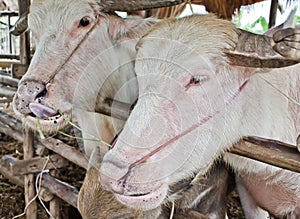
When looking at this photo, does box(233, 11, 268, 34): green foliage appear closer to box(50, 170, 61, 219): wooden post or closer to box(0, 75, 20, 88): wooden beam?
box(0, 75, 20, 88): wooden beam

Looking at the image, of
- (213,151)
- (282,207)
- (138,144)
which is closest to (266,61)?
(213,151)

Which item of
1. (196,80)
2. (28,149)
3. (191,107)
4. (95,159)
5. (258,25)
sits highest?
(196,80)

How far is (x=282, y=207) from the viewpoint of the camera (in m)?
2.45

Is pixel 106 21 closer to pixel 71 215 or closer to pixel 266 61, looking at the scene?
pixel 266 61

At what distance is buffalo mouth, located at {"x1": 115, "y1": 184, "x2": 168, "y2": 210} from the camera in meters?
1.66

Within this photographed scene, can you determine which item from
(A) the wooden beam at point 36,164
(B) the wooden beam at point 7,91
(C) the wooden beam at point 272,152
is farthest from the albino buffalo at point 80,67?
(B) the wooden beam at point 7,91

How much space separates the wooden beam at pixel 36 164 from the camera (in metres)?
3.53

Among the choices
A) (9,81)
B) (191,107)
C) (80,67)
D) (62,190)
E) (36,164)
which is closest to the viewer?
(191,107)

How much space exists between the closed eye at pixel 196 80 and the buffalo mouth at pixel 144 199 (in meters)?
0.45

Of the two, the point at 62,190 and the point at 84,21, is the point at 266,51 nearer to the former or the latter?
the point at 84,21

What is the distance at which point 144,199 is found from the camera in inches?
66.0

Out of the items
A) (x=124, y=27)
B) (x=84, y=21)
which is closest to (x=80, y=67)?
(x=84, y=21)

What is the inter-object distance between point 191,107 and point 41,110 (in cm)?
84

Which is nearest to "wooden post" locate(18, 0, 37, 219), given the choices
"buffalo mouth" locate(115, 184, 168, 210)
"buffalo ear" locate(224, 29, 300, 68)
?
"buffalo mouth" locate(115, 184, 168, 210)
